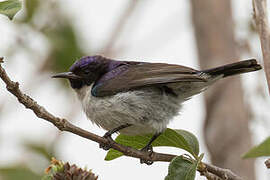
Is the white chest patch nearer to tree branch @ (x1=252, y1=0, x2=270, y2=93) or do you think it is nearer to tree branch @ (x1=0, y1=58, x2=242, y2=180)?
tree branch @ (x1=0, y1=58, x2=242, y2=180)

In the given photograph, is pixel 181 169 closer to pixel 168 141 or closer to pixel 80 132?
pixel 168 141

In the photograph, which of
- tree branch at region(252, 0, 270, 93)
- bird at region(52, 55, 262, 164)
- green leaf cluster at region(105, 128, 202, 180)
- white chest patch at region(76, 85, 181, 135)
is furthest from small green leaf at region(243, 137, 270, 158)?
white chest patch at region(76, 85, 181, 135)

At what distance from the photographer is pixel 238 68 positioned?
3.81m

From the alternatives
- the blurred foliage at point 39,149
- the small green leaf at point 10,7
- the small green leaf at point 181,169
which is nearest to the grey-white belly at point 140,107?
the blurred foliage at point 39,149

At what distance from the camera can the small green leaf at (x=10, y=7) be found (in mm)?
2289

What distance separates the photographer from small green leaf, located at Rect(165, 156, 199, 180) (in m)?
2.65

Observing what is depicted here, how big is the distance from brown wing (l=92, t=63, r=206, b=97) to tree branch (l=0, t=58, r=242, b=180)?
2.60 feet

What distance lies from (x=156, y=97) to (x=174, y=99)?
0.16 m

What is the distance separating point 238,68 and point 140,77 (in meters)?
0.78

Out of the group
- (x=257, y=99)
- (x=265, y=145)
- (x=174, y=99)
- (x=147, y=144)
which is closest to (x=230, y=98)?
(x=257, y=99)

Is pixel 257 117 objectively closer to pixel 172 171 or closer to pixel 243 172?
pixel 243 172

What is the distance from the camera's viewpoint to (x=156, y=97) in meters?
4.00

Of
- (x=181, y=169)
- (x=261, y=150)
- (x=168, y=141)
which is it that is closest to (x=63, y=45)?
(x=168, y=141)

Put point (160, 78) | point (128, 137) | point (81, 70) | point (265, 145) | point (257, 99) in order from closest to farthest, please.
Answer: point (265, 145)
point (128, 137)
point (160, 78)
point (81, 70)
point (257, 99)
